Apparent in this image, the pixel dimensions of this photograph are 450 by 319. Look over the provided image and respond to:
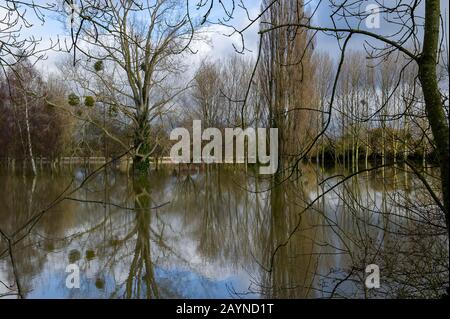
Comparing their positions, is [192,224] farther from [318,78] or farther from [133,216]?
[318,78]

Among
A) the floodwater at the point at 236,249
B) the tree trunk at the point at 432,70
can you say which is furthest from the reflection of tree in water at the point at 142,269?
the tree trunk at the point at 432,70

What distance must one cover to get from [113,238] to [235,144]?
12.6 meters

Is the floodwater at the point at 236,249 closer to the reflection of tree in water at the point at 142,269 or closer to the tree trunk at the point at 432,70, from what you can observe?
the reflection of tree in water at the point at 142,269

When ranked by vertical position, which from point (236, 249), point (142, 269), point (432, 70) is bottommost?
point (142, 269)

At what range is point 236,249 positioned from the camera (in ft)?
16.8

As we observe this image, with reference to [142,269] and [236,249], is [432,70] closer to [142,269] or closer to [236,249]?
[142,269]

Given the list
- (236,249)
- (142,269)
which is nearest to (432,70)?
(142,269)

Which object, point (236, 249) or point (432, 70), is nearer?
point (432, 70)

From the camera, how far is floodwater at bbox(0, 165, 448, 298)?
282 centimetres

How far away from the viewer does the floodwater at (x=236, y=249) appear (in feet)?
9.25

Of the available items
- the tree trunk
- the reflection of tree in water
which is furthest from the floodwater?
the tree trunk

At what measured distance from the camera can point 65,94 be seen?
56.3ft

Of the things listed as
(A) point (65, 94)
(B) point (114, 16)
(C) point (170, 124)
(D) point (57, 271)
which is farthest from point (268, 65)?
(B) point (114, 16)

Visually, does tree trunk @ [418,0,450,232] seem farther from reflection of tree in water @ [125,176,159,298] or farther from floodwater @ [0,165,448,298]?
reflection of tree in water @ [125,176,159,298]
